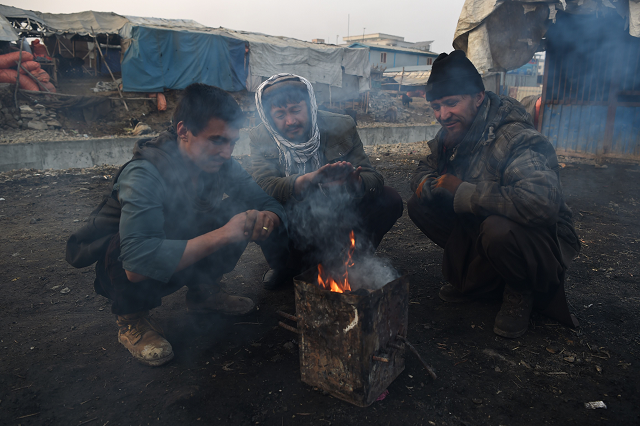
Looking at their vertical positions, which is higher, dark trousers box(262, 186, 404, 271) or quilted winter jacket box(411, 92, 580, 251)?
quilted winter jacket box(411, 92, 580, 251)

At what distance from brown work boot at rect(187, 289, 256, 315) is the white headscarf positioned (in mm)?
1126

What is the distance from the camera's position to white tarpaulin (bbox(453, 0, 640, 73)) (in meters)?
5.69

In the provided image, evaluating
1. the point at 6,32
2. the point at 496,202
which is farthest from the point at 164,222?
the point at 6,32

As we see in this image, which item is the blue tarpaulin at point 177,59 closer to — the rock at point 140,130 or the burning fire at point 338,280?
the rock at point 140,130

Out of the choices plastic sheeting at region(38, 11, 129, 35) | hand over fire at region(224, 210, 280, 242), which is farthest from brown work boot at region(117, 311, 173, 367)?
plastic sheeting at region(38, 11, 129, 35)

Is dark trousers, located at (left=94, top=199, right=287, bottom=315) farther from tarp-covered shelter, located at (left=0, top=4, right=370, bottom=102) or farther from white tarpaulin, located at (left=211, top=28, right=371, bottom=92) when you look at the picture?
white tarpaulin, located at (left=211, top=28, right=371, bottom=92)

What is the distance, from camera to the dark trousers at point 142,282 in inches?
89.4

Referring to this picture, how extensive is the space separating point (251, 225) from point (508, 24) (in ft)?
19.0

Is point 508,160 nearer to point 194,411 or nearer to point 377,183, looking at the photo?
point 377,183

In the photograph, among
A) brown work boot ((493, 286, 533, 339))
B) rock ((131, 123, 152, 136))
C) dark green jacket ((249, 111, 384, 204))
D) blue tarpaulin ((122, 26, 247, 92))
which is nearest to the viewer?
brown work boot ((493, 286, 533, 339))

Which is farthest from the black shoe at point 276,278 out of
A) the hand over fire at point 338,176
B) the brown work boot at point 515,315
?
the brown work boot at point 515,315

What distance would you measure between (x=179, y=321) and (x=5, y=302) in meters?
1.50

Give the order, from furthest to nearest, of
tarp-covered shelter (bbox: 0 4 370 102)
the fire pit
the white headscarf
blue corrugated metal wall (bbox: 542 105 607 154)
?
tarp-covered shelter (bbox: 0 4 370 102), blue corrugated metal wall (bbox: 542 105 607 154), the white headscarf, the fire pit

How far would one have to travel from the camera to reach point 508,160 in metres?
2.49
